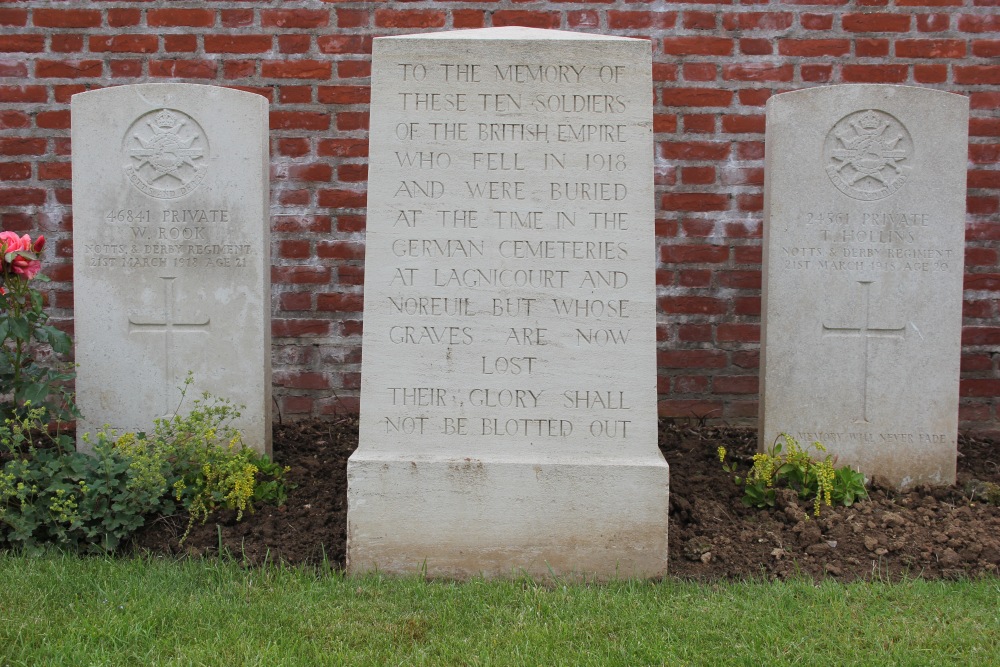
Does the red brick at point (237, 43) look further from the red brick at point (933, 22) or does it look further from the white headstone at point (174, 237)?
the red brick at point (933, 22)

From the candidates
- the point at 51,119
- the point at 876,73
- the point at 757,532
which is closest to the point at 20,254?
the point at 51,119

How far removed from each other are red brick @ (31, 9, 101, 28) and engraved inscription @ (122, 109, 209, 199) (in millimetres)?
1232

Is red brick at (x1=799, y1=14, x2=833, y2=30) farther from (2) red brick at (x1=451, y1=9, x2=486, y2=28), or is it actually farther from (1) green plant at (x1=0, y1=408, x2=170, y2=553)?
(1) green plant at (x1=0, y1=408, x2=170, y2=553)

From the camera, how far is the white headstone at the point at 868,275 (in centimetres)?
390

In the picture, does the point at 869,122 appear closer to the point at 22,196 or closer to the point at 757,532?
the point at 757,532

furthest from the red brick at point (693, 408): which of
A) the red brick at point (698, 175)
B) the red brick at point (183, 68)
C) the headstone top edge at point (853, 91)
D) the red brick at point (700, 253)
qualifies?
the red brick at point (183, 68)

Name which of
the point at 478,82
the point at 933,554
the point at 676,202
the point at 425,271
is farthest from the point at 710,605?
the point at 676,202

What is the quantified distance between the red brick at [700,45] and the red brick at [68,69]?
2956 mm

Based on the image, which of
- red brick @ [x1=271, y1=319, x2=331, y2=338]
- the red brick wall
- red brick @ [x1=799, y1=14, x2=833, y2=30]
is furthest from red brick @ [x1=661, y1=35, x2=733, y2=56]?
red brick @ [x1=271, y1=319, x2=331, y2=338]

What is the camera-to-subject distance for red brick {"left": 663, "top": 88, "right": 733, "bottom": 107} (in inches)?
186

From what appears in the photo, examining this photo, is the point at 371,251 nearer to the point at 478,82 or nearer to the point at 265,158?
the point at 478,82

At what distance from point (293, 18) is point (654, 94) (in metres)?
1.91

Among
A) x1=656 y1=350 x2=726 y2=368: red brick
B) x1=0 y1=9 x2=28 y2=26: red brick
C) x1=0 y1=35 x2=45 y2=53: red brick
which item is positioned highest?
x1=0 y1=9 x2=28 y2=26: red brick

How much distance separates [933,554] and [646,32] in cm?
290
